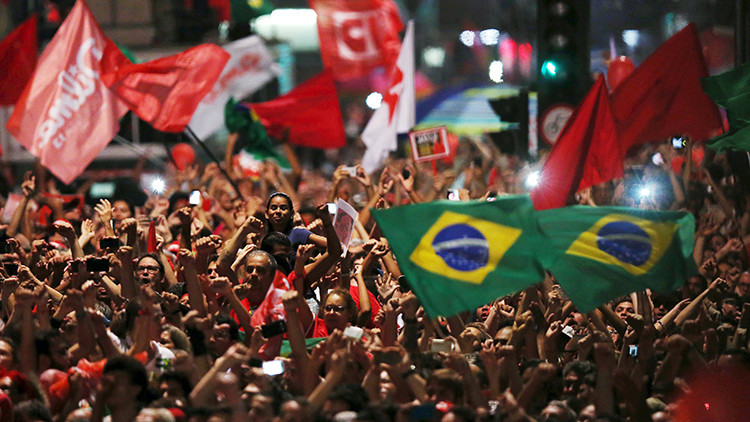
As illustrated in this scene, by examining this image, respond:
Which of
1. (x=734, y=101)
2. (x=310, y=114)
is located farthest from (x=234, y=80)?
(x=734, y=101)

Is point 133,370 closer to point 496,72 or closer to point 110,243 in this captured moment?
point 110,243

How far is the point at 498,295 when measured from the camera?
652cm

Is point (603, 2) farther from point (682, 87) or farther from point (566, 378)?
point (566, 378)

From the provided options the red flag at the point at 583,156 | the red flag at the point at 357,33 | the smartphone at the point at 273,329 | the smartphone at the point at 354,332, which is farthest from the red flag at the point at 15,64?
the smartphone at the point at 273,329

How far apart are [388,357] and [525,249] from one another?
1.13 meters

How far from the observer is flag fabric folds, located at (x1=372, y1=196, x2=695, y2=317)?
6.56 m

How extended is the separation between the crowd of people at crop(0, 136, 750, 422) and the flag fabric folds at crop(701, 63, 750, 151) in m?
0.80

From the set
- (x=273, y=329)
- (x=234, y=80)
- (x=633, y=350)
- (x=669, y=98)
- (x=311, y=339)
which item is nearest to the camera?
(x=273, y=329)

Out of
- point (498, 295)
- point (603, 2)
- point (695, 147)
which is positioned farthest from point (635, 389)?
point (603, 2)

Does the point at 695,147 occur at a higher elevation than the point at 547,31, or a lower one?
lower

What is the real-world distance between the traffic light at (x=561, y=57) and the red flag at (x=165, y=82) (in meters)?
3.32

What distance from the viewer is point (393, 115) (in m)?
13.6

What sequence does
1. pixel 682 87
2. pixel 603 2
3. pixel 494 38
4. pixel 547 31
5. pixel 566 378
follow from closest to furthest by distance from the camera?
pixel 566 378
pixel 682 87
pixel 547 31
pixel 603 2
pixel 494 38

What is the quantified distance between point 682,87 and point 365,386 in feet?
21.2
